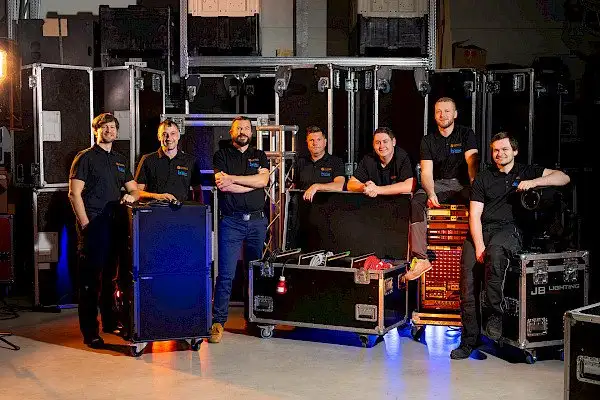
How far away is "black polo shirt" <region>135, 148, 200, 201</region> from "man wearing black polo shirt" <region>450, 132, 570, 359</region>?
236 centimetres

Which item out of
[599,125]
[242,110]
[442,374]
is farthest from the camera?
[599,125]

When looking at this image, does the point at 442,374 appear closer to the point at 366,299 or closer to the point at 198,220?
the point at 366,299

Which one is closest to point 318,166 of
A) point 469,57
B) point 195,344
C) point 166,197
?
point 166,197

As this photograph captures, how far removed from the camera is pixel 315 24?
10.2 metres

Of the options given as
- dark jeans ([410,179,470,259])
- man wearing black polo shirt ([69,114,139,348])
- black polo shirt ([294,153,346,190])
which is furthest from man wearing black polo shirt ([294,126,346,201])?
man wearing black polo shirt ([69,114,139,348])

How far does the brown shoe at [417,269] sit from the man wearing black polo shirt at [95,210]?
2205 mm

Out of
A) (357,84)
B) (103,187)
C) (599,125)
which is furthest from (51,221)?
(599,125)

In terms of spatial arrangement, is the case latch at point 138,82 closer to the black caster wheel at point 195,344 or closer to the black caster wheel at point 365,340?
the black caster wheel at point 195,344

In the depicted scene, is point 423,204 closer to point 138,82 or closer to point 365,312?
point 365,312

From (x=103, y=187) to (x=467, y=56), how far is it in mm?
4977

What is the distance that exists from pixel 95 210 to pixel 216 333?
1.33m

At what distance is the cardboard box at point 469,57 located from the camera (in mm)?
9758

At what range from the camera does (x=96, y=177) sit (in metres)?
6.46

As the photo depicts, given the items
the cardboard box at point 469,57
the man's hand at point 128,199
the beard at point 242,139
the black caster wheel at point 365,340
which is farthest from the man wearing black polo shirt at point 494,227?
the cardboard box at point 469,57
